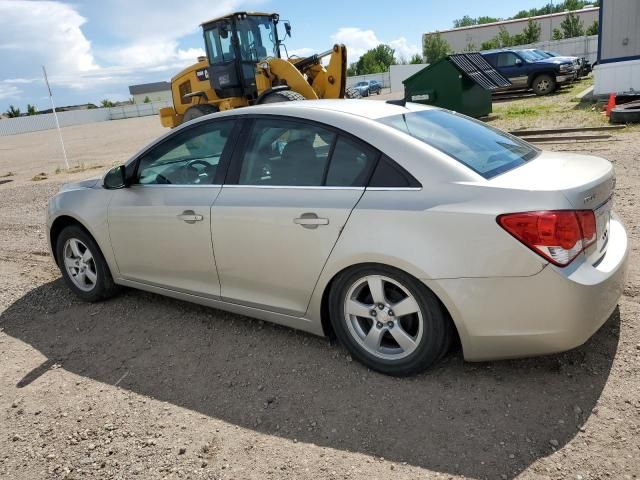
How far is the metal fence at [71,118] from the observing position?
184ft

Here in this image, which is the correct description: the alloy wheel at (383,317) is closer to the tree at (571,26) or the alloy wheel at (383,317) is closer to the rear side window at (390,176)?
the rear side window at (390,176)

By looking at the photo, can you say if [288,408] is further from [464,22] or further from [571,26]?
[464,22]

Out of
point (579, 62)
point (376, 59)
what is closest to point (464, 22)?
point (376, 59)

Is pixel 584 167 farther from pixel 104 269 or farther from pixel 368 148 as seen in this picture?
pixel 104 269

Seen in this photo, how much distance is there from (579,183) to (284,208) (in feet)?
5.31

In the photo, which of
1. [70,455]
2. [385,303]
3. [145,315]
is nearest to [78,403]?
[70,455]

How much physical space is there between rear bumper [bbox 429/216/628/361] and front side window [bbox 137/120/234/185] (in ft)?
6.14

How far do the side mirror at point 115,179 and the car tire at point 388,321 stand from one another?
2022 mm

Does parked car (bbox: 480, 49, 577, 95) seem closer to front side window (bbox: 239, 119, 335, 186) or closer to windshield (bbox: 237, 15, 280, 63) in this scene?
windshield (bbox: 237, 15, 280, 63)

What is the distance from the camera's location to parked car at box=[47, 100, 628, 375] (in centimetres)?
262

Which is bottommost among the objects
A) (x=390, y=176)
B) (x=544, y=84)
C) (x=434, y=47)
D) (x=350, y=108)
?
(x=544, y=84)

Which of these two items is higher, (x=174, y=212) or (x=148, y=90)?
(x=148, y=90)

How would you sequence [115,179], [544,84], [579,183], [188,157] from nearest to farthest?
[579,183], [188,157], [115,179], [544,84]

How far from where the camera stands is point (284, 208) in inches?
128
